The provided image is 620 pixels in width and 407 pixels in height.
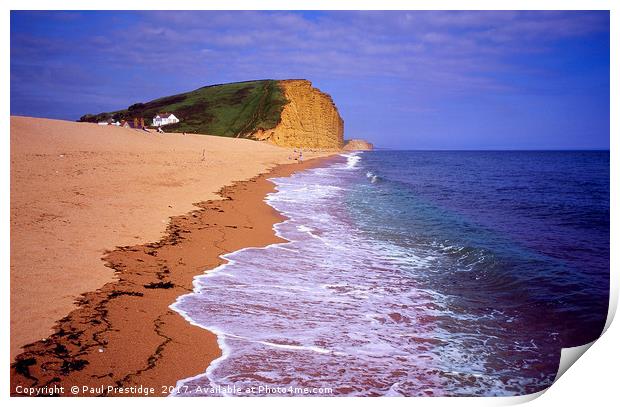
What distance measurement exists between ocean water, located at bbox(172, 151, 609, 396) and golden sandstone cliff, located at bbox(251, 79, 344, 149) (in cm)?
5149

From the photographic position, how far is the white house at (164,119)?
64950 millimetres

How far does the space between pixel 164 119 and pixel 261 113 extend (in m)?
16.2

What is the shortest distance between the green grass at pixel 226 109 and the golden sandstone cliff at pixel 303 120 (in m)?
1.14

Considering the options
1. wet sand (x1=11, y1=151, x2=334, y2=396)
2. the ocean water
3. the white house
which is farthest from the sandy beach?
the white house

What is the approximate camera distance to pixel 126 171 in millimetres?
13141

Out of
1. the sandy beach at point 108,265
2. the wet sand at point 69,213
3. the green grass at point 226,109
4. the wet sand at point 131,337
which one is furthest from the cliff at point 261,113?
the wet sand at point 131,337

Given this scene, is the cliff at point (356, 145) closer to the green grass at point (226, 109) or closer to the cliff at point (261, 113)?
the cliff at point (261, 113)

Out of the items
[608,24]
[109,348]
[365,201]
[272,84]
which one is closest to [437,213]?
[365,201]

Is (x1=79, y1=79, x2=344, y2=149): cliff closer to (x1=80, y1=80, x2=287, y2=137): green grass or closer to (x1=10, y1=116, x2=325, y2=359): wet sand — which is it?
(x1=80, y1=80, x2=287, y2=137): green grass

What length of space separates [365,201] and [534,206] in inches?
227

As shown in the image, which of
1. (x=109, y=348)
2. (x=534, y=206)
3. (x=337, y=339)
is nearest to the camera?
(x=109, y=348)

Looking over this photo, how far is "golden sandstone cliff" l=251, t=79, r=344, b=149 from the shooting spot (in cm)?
6003
